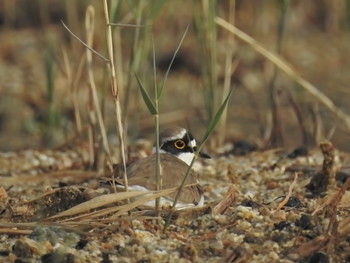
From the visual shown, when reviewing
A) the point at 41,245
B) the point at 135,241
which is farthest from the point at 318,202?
the point at 41,245

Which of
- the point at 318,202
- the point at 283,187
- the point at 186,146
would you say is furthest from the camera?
the point at 186,146

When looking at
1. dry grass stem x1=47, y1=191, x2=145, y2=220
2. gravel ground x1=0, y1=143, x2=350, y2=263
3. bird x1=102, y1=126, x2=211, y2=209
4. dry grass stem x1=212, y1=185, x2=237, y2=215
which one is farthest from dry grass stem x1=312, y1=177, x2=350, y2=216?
dry grass stem x1=47, y1=191, x2=145, y2=220

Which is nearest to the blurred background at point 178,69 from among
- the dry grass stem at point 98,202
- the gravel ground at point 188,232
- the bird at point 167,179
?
the bird at point 167,179

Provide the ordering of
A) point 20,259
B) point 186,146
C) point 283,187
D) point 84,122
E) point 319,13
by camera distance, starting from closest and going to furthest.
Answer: point 20,259 < point 283,187 < point 186,146 < point 84,122 < point 319,13

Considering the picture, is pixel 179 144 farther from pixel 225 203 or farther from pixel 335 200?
pixel 335 200

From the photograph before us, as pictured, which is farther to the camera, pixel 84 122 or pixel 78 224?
pixel 84 122

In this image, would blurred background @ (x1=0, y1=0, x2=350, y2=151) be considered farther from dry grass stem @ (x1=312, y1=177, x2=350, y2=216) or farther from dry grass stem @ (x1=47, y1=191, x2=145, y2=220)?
dry grass stem @ (x1=47, y1=191, x2=145, y2=220)

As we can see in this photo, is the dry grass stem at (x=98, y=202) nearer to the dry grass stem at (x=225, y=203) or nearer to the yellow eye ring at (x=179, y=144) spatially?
the dry grass stem at (x=225, y=203)

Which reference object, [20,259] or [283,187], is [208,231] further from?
[283,187]
